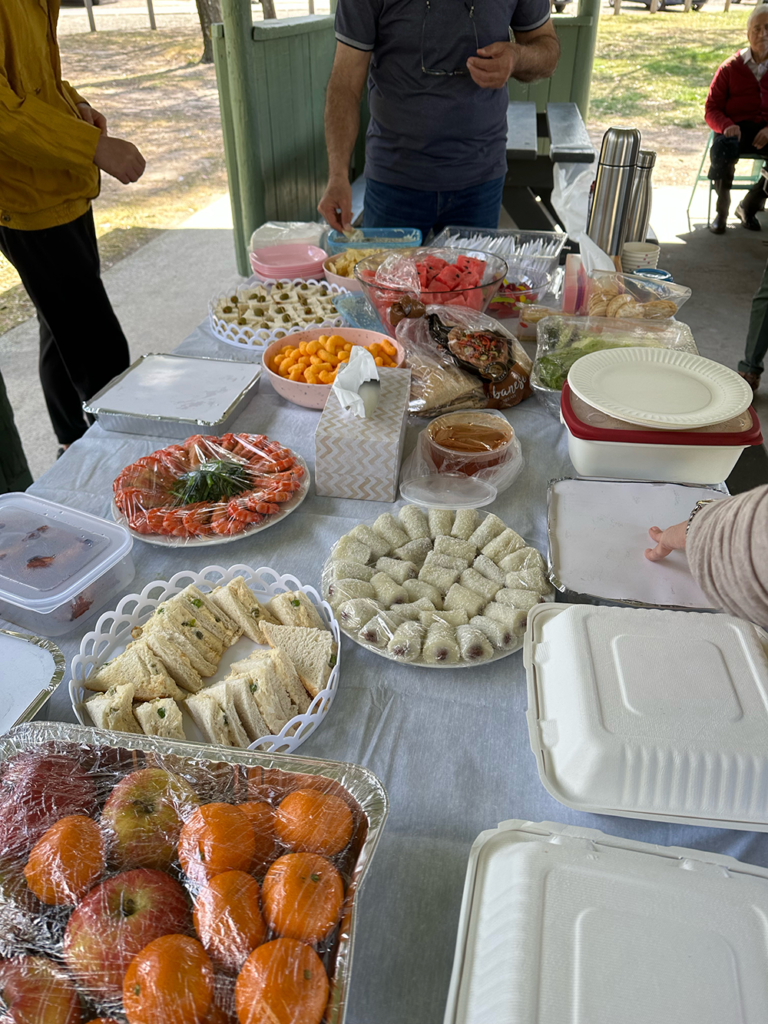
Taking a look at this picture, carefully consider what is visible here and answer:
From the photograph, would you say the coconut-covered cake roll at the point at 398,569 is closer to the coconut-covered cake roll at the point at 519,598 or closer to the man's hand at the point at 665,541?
the coconut-covered cake roll at the point at 519,598

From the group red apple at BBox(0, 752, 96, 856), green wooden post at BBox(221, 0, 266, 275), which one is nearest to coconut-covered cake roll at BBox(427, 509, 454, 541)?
red apple at BBox(0, 752, 96, 856)

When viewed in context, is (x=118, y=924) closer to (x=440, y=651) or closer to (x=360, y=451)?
(x=440, y=651)

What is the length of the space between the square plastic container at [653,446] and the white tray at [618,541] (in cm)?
5

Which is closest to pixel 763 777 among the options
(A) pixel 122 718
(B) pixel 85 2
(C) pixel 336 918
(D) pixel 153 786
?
(C) pixel 336 918

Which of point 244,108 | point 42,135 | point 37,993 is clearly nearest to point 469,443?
point 37,993

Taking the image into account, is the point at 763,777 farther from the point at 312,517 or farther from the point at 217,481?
the point at 217,481

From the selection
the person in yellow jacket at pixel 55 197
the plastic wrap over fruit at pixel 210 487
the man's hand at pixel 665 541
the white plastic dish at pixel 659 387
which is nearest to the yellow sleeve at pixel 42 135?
the person in yellow jacket at pixel 55 197

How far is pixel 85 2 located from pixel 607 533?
557 inches

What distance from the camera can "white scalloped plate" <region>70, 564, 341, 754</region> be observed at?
93cm

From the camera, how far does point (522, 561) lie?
119 cm

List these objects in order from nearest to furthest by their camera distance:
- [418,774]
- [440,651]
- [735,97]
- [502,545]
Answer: [418,774] → [440,651] → [502,545] → [735,97]

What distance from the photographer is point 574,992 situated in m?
0.61

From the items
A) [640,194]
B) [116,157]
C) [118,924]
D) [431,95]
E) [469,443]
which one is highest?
[431,95]

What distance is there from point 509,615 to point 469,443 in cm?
50
